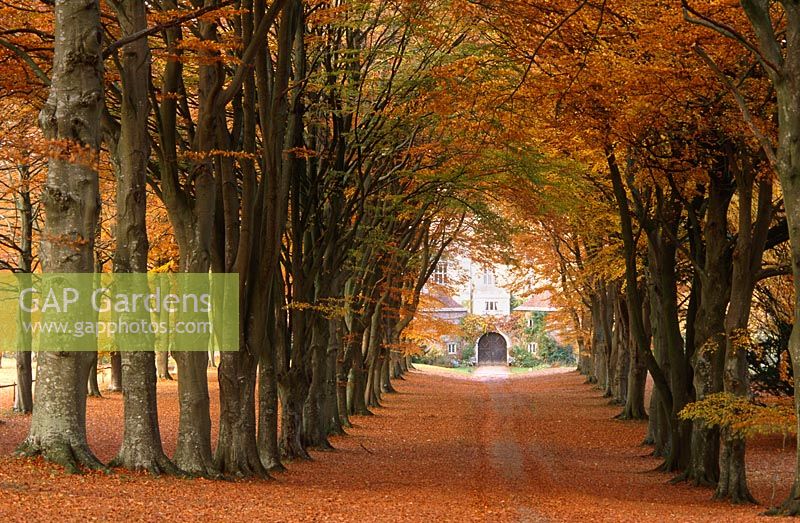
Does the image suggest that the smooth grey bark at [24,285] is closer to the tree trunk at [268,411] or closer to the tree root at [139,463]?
the tree trunk at [268,411]

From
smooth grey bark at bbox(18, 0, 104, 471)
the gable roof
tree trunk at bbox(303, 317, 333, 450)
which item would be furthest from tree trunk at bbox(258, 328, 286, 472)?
the gable roof

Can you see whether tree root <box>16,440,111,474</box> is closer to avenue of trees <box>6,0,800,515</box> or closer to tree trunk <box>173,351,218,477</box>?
avenue of trees <box>6,0,800,515</box>

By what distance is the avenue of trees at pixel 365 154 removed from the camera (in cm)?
1154

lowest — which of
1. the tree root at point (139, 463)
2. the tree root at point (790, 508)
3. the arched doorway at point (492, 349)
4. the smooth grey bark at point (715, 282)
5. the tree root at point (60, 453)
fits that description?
the arched doorway at point (492, 349)

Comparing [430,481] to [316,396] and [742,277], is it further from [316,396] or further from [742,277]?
[742,277]

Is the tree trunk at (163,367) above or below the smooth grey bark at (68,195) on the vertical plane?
below

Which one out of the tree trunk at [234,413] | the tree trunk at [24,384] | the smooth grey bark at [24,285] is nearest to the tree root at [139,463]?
the tree trunk at [234,413]

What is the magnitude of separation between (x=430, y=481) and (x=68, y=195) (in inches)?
374

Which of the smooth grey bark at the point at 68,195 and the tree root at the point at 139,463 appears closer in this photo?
the smooth grey bark at the point at 68,195

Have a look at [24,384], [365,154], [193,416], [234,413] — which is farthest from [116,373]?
[193,416]

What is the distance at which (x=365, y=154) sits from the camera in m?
21.5

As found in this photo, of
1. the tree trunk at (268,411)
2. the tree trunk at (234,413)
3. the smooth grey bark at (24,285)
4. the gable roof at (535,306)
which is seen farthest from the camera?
the gable roof at (535,306)

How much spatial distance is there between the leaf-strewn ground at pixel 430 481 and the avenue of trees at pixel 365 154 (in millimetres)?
837

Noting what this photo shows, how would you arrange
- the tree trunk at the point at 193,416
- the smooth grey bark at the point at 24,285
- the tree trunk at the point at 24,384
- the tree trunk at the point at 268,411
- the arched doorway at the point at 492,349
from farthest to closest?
the arched doorway at the point at 492,349, the tree trunk at the point at 24,384, the smooth grey bark at the point at 24,285, the tree trunk at the point at 268,411, the tree trunk at the point at 193,416
